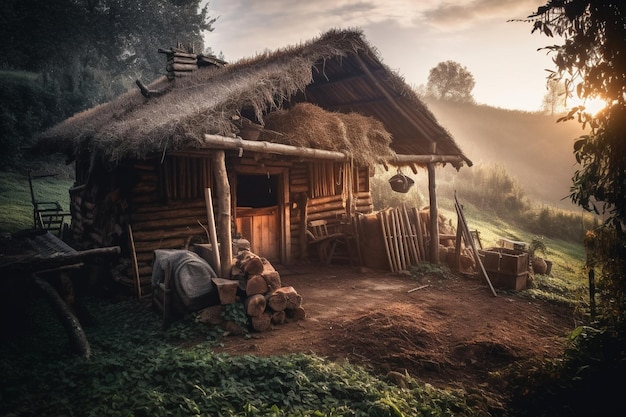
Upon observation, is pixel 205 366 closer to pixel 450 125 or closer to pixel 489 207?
pixel 489 207

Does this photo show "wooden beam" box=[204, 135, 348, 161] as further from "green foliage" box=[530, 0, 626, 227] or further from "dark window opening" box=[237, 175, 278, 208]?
"green foliage" box=[530, 0, 626, 227]

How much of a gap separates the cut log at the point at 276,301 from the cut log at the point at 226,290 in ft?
Answer: 1.84

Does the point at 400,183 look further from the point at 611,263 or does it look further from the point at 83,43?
the point at 83,43

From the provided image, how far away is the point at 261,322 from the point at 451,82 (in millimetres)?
51137

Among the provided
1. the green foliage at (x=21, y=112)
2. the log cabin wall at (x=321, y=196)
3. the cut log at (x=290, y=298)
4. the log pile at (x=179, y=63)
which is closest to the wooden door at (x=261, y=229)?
the log cabin wall at (x=321, y=196)

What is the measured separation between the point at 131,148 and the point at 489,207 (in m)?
23.7

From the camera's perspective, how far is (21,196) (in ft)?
60.6

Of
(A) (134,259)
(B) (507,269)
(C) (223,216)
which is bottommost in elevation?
(B) (507,269)

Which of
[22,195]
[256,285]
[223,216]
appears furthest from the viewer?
[22,195]

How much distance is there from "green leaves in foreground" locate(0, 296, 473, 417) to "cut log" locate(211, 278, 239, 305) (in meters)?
1.09

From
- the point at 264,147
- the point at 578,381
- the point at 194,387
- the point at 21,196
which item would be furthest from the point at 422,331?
the point at 21,196

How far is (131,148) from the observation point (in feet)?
22.3

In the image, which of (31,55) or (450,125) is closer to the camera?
(31,55)

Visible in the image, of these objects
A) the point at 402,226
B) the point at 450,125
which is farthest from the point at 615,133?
the point at 450,125
